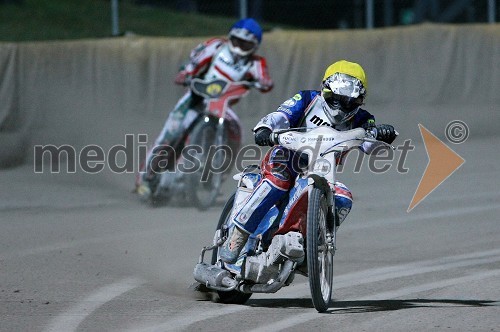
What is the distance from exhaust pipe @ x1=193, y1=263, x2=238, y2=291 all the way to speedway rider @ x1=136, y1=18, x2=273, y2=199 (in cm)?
603

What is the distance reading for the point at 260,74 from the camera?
14.5 m

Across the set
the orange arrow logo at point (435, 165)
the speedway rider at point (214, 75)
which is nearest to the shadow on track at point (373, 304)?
the orange arrow logo at point (435, 165)

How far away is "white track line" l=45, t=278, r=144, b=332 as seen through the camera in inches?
277

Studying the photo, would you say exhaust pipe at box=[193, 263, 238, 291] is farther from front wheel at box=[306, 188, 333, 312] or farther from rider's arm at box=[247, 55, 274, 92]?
rider's arm at box=[247, 55, 274, 92]

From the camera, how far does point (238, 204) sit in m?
7.97

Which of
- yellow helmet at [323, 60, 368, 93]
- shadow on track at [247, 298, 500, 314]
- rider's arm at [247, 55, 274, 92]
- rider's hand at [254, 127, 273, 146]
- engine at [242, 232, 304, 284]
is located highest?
rider's arm at [247, 55, 274, 92]

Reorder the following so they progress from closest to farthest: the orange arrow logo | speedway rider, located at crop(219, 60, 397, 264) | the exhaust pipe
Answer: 1. speedway rider, located at crop(219, 60, 397, 264)
2. the exhaust pipe
3. the orange arrow logo

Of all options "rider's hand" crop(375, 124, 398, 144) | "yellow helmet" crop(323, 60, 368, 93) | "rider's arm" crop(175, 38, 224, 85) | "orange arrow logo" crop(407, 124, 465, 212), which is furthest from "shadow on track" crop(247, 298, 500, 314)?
"rider's arm" crop(175, 38, 224, 85)

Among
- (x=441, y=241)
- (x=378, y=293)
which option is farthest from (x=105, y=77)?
(x=378, y=293)

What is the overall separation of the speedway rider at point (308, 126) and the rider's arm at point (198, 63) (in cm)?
646

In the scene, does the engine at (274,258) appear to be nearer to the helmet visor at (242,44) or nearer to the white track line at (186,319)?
the white track line at (186,319)

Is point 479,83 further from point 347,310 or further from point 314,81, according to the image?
point 347,310

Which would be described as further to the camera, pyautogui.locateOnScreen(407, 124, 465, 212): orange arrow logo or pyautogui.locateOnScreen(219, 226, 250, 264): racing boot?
pyautogui.locateOnScreen(407, 124, 465, 212): orange arrow logo

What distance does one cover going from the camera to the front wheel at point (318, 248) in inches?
287
